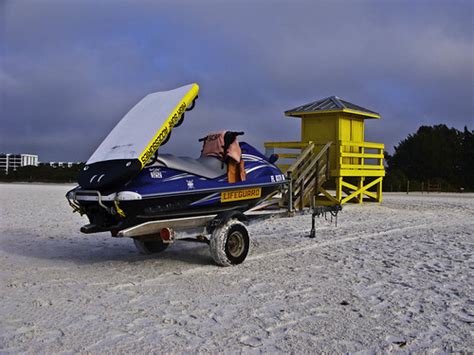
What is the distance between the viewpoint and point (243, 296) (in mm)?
5527

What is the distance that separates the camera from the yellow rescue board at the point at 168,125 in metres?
6.17

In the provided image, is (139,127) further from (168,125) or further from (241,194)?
(241,194)

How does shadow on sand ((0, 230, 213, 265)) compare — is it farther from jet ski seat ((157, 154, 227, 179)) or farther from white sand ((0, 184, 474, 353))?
jet ski seat ((157, 154, 227, 179))

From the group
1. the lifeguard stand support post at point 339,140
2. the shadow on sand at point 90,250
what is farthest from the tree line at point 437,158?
the shadow on sand at point 90,250

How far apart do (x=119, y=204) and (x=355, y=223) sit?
7604 mm

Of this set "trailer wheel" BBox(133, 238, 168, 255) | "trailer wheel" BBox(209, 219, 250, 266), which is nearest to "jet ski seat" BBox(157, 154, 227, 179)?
"trailer wheel" BBox(209, 219, 250, 266)

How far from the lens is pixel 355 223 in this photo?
12.3 meters

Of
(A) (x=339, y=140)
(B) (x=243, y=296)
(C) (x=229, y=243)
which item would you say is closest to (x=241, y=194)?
(C) (x=229, y=243)

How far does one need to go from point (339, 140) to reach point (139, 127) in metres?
10.0

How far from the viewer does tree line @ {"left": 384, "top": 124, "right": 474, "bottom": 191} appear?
46812mm

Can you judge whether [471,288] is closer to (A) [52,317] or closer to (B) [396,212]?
(A) [52,317]

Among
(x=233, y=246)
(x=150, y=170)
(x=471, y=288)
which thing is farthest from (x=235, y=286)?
(x=471, y=288)

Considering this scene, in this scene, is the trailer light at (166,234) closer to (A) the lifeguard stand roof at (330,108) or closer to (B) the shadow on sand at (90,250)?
(B) the shadow on sand at (90,250)

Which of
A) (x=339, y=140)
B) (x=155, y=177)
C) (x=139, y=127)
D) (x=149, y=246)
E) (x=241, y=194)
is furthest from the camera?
(x=339, y=140)
